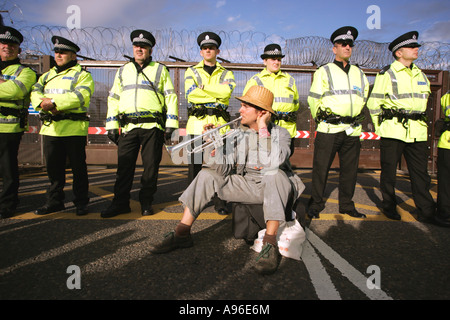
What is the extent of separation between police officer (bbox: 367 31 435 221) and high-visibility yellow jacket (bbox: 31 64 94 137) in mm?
3911

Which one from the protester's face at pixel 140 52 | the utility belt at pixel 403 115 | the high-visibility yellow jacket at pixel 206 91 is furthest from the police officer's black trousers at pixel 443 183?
the protester's face at pixel 140 52

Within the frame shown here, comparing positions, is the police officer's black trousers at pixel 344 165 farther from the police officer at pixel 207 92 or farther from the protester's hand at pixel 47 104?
the protester's hand at pixel 47 104

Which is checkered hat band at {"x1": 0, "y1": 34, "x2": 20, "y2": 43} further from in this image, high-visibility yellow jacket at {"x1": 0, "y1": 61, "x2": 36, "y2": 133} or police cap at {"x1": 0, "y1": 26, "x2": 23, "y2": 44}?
high-visibility yellow jacket at {"x1": 0, "y1": 61, "x2": 36, "y2": 133}

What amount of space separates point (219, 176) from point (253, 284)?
3.23 feet

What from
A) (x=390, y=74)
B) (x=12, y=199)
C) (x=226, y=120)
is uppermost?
(x=390, y=74)

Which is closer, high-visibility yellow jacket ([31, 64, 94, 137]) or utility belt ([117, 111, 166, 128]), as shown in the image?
high-visibility yellow jacket ([31, 64, 94, 137])

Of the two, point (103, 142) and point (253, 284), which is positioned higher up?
point (103, 142)

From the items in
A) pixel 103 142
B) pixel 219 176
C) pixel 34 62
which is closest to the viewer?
pixel 219 176

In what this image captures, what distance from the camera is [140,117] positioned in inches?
138

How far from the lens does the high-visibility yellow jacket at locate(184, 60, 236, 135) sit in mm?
3656

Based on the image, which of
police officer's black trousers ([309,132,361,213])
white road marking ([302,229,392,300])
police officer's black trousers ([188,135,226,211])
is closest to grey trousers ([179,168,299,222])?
white road marking ([302,229,392,300])
